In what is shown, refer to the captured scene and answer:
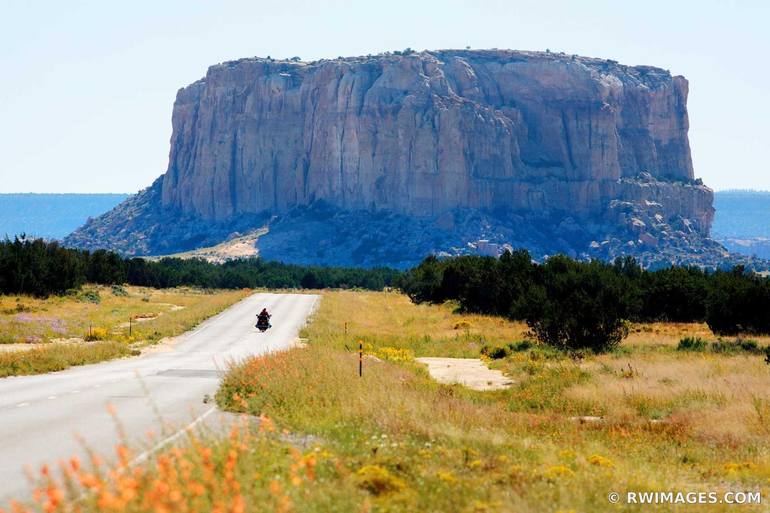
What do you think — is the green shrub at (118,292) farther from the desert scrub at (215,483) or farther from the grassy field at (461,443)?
the desert scrub at (215,483)

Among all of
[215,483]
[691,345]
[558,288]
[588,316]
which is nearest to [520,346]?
[588,316]

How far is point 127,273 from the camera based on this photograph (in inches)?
4331

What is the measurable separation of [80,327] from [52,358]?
1928 centimetres

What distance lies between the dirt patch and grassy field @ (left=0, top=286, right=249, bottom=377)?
11142mm

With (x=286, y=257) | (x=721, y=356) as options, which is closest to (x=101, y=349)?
(x=721, y=356)

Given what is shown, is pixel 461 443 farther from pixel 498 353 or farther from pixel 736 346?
pixel 736 346

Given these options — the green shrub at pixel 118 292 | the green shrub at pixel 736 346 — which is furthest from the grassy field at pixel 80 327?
the green shrub at pixel 736 346

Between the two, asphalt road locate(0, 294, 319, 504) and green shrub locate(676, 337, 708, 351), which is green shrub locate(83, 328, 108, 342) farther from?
green shrub locate(676, 337, 708, 351)

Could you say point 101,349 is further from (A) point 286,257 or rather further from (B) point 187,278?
(A) point 286,257

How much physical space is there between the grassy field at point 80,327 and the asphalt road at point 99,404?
3.39ft

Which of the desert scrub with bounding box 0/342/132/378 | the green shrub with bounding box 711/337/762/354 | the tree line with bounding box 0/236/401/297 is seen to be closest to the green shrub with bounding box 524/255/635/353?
the green shrub with bounding box 711/337/762/354

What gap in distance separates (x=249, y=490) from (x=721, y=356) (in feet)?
92.5

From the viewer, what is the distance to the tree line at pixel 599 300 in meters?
38.6

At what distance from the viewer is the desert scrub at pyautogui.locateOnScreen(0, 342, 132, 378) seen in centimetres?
2712
